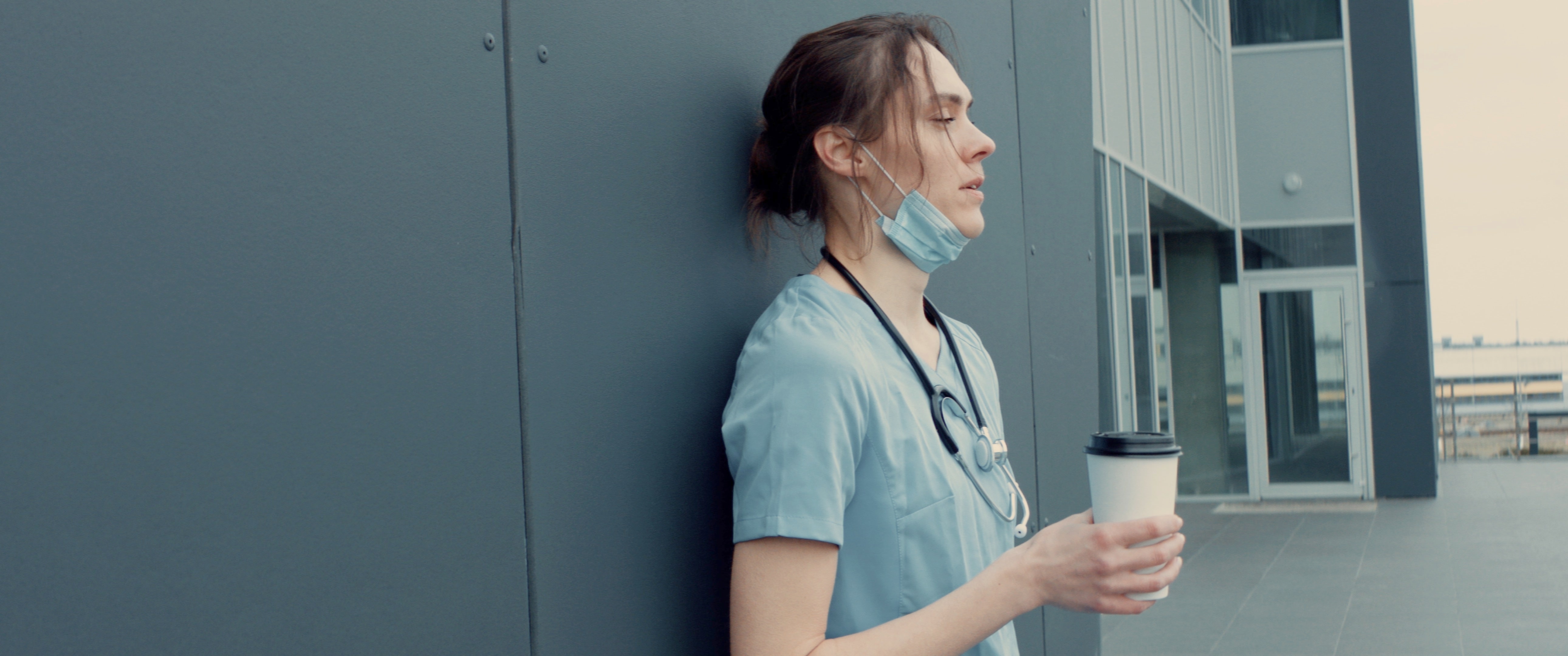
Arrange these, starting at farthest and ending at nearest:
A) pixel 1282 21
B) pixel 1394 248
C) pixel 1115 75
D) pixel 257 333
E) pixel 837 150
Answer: pixel 1282 21
pixel 1394 248
pixel 1115 75
pixel 837 150
pixel 257 333

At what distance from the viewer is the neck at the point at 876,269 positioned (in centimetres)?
151

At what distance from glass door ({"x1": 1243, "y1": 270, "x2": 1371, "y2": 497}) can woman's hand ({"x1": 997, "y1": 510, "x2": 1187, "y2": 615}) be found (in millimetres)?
12043

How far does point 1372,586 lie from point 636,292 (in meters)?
7.42

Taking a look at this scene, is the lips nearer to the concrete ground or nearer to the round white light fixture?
the concrete ground

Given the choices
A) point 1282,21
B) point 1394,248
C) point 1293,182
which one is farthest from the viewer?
point 1282,21

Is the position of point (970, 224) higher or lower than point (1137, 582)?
higher

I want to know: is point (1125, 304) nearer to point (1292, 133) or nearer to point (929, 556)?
point (1292, 133)

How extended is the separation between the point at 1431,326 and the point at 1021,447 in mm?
11769

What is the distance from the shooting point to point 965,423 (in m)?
1.49

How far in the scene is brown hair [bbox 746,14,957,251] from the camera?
1.42m

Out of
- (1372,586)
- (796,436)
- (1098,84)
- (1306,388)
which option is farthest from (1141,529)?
(1306,388)

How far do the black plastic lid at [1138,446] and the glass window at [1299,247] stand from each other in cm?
1224

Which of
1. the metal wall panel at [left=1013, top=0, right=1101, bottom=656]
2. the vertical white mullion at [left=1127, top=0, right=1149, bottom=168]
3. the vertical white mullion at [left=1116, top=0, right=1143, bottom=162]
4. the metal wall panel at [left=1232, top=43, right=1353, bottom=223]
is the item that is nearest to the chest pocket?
the metal wall panel at [left=1013, top=0, right=1101, bottom=656]

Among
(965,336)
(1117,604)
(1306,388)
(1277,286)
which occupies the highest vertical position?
(1277,286)
